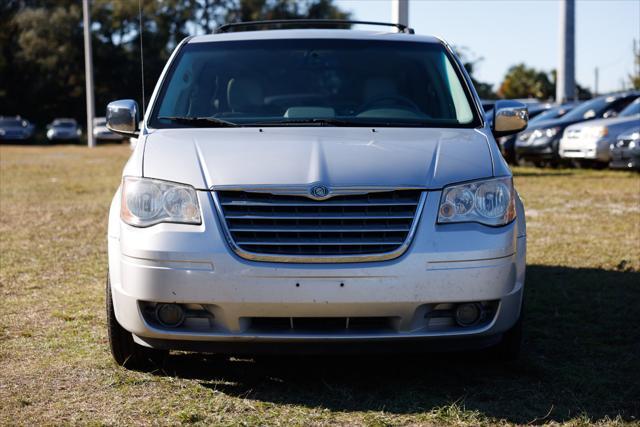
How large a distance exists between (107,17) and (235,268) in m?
62.8

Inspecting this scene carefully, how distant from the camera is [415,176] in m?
4.33

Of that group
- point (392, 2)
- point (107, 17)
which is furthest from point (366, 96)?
point (107, 17)

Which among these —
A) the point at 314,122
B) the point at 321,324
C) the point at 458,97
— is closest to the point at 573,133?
the point at 458,97

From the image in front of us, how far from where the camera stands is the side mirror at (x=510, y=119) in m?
5.60

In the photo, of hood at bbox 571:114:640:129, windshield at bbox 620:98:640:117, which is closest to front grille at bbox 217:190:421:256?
hood at bbox 571:114:640:129

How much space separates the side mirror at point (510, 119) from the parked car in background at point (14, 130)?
164 feet

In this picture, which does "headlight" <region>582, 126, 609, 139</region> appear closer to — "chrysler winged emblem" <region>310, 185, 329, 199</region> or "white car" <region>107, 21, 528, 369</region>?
"white car" <region>107, 21, 528, 369</region>

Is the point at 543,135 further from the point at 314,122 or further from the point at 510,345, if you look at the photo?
the point at 510,345

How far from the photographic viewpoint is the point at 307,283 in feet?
13.6

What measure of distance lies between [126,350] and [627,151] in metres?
12.1

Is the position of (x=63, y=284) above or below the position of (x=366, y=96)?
below

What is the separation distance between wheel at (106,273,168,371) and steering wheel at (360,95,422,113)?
1809mm

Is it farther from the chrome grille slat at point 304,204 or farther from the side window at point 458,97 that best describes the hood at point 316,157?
the side window at point 458,97

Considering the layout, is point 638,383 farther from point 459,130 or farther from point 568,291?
point 568,291
